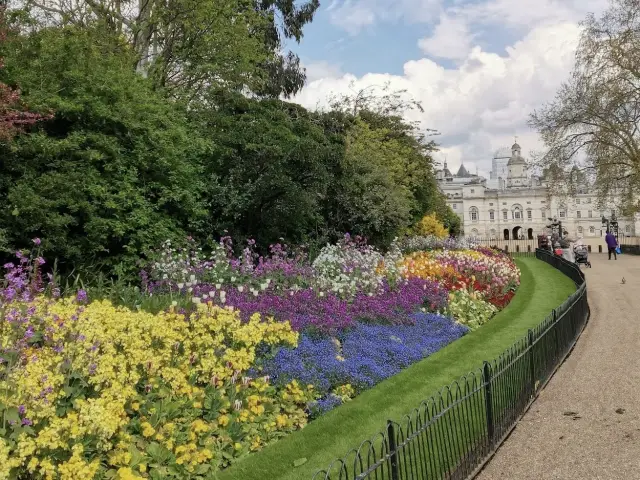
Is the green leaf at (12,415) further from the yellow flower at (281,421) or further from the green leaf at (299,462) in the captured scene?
the yellow flower at (281,421)

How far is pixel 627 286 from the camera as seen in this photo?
15656 millimetres

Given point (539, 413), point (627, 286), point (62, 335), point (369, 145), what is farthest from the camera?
point (369, 145)

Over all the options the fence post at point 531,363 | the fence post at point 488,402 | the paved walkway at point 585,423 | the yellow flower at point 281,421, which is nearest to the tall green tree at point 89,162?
the yellow flower at point 281,421

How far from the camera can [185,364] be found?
5242 millimetres

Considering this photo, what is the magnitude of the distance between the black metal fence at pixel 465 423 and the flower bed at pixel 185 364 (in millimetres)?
1050

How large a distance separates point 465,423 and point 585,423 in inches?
54.7

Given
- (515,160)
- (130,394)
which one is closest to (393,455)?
(130,394)

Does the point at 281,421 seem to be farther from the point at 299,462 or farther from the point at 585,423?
the point at 585,423

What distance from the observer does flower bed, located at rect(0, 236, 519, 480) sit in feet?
12.6

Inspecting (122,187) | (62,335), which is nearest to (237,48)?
(122,187)

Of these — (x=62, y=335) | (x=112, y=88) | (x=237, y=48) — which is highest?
(x=237, y=48)

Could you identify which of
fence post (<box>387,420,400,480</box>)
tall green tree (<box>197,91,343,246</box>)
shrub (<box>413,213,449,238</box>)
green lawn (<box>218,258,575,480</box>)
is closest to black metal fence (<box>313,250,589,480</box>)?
fence post (<box>387,420,400,480</box>)

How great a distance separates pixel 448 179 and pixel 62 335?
114639 mm

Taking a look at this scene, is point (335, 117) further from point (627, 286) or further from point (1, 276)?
point (1, 276)
